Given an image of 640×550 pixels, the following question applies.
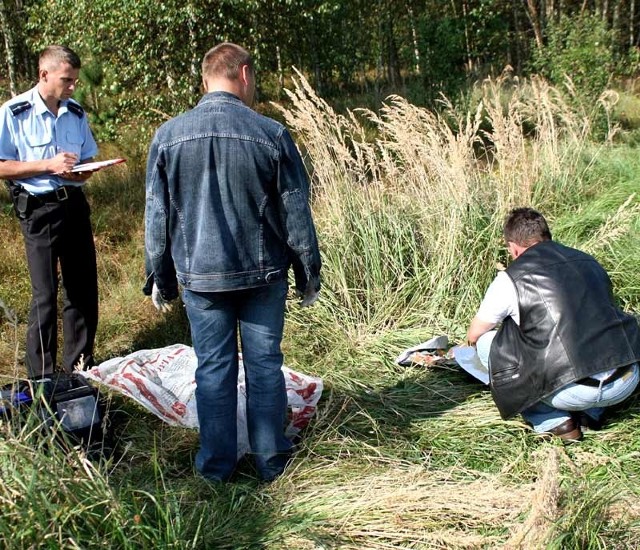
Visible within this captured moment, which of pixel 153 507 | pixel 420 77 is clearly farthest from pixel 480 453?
pixel 420 77

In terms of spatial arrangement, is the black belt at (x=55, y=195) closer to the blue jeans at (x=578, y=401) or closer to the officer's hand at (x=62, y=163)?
the officer's hand at (x=62, y=163)

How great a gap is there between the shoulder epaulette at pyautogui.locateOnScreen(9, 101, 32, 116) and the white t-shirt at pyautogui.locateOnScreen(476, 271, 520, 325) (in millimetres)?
2565

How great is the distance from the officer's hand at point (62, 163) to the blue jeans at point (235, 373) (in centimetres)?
135

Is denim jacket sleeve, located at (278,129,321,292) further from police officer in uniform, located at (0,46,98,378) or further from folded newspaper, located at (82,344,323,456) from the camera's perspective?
police officer in uniform, located at (0,46,98,378)

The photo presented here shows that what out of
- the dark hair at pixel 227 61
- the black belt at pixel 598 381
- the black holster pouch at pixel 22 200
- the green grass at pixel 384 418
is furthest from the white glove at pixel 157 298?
the black belt at pixel 598 381

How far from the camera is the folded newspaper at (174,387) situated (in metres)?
3.23

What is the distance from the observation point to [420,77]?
1043 cm

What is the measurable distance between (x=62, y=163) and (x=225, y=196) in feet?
4.87

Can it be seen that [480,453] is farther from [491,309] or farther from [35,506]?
[35,506]

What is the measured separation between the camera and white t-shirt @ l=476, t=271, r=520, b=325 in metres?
3.02

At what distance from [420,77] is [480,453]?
8.38m

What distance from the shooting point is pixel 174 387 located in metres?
3.51

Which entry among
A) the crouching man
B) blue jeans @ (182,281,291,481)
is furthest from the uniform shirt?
the crouching man

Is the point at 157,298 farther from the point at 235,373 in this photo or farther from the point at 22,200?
the point at 22,200
